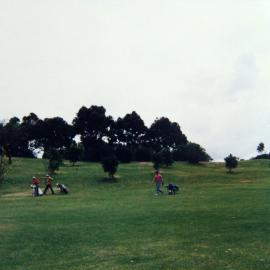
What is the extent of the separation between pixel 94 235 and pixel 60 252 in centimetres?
292

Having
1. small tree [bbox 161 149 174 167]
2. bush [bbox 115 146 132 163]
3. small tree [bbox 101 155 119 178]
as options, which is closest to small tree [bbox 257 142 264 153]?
bush [bbox 115 146 132 163]

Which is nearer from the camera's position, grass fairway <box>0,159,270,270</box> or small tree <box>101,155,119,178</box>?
grass fairway <box>0,159,270,270</box>

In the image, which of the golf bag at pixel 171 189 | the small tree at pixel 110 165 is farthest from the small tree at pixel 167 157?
the golf bag at pixel 171 189

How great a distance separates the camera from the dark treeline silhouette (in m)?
92.2

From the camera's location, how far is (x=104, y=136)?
111m

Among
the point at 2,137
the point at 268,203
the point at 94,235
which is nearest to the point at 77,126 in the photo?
the point at 2,137

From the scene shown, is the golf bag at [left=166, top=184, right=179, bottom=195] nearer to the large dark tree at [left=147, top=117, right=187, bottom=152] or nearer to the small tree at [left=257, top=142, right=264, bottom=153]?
the large dark tree at [left=147, top=117, right=187, bottom=152]

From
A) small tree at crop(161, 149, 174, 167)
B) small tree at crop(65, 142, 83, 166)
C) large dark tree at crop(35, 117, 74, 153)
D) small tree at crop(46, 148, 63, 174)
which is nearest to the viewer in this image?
small tree at crop(46, 148, 63, 174)

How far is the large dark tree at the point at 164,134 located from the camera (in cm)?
12144

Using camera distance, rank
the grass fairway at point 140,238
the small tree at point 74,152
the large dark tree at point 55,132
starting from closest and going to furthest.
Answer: the grass fairway at point 140,238 < the small tree at point 74,152 < the large dark tree at point 55,132

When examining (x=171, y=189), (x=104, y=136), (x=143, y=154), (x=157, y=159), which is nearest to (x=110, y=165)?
(x=157, y=159)

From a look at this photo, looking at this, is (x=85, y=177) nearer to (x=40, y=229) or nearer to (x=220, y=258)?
(x=40, y=229)

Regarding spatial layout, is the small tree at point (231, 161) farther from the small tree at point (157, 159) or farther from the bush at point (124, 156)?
the bush at point (124, 156)

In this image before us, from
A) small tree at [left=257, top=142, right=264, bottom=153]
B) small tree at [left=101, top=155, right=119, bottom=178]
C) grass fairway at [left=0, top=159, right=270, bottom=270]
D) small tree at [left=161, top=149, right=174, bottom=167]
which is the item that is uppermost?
small tree at [left=257, top=142, right=264, bottom=153]
